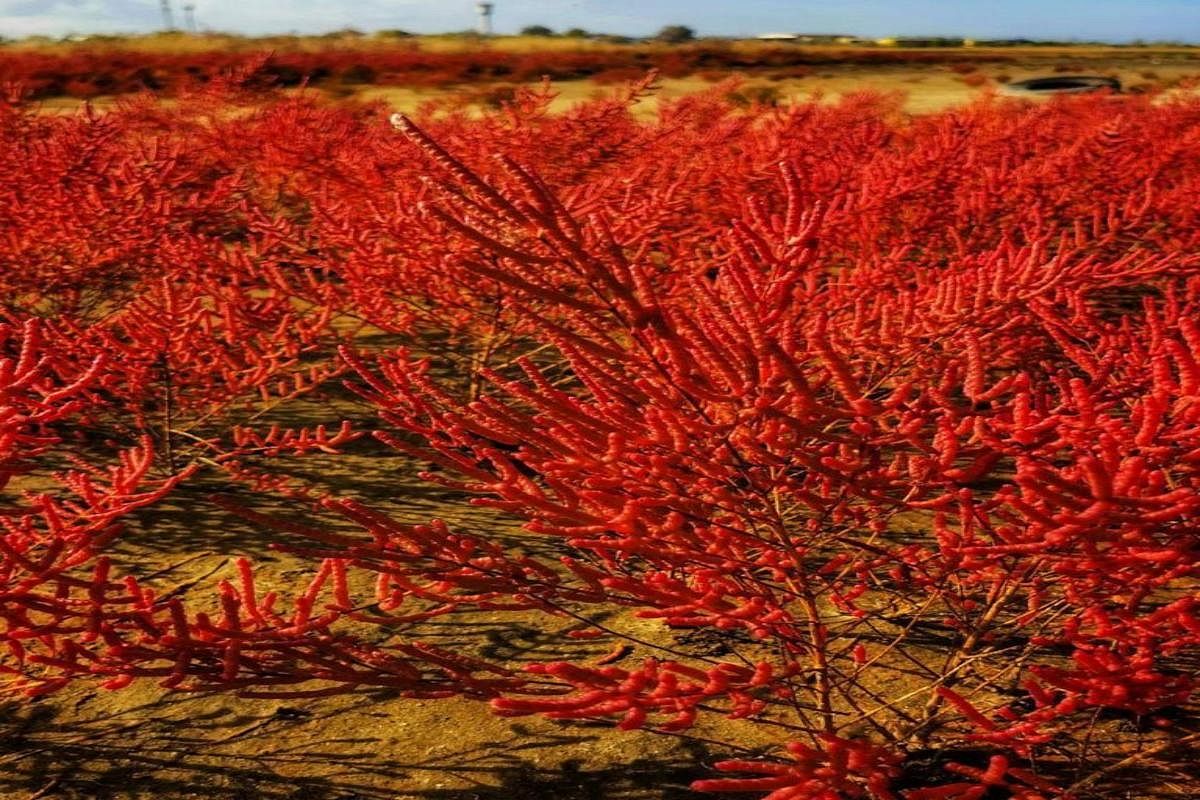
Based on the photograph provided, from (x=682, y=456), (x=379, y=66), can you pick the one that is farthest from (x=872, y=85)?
(x=682, y=456)

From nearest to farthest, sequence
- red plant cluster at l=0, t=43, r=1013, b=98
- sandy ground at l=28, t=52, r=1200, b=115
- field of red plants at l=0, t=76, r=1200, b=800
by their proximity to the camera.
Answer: field of red plants at l=0, t=76, r=1200, b=800 → sandy ground at l=28, t=52, r=1200, b=115 → red plant cluster at l=0, t=43, r=1013, b=98

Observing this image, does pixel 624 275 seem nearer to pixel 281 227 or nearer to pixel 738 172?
pixel 281 227

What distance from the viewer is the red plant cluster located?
22672 millimetres

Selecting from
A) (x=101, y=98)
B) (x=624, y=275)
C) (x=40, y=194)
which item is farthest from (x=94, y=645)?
(x=101, y=98)

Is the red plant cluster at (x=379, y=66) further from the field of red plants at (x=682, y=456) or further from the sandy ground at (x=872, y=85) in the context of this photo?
the field of red plants at (x=682, y=456)

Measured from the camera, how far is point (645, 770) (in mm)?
2385

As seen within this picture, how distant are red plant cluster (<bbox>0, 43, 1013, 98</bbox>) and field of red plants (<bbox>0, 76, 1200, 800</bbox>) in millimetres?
18537

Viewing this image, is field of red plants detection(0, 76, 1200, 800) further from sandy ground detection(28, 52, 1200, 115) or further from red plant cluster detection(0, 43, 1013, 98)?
red plant cluster detection(0, 43, 1013, 98)

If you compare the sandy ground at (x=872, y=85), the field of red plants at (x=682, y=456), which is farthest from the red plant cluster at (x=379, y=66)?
the field of red plants at (x=682, y=456)

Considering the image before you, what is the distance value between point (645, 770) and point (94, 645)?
1.67m

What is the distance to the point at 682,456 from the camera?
4.22 ft

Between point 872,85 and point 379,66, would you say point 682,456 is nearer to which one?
point 379,66

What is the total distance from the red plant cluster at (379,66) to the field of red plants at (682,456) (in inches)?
730

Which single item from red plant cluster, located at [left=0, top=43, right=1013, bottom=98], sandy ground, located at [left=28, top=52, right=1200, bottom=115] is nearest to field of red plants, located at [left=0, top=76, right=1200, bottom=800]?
sandy ground, located at [left=28, top=52, right=1200, bottom=115]
